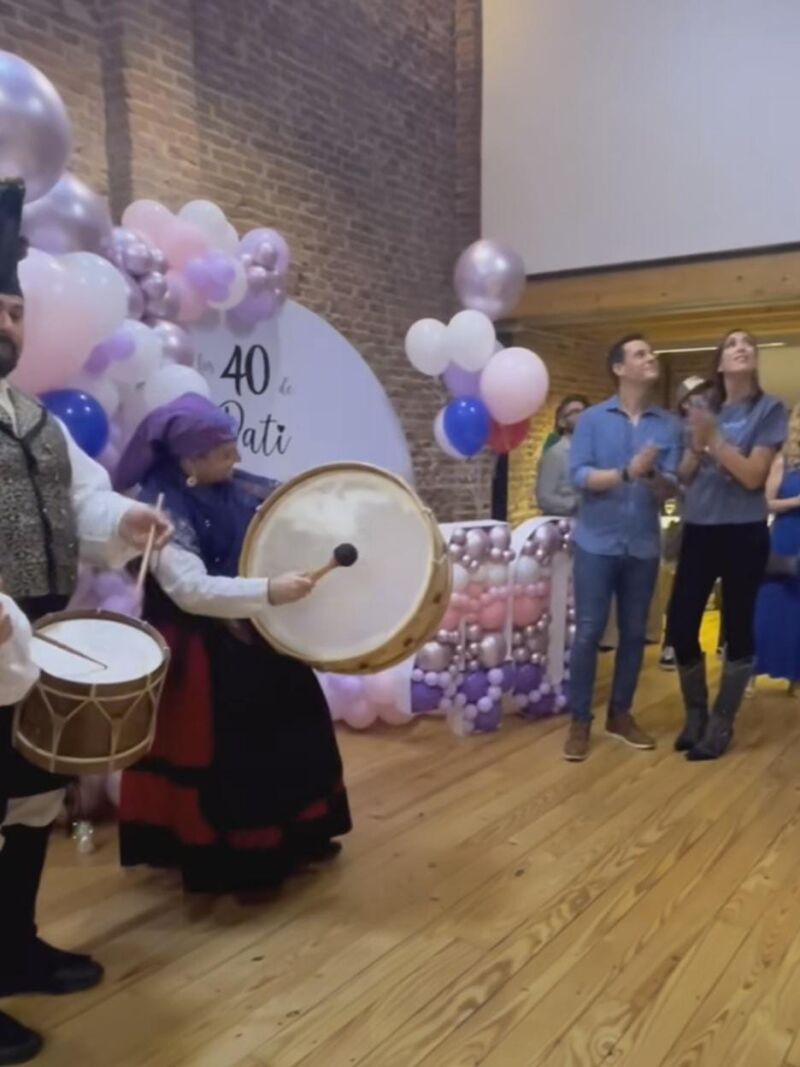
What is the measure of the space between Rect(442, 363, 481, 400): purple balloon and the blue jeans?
45.2 inches

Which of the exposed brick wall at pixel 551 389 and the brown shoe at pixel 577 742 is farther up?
the exposed brick wall at pixel 551 389

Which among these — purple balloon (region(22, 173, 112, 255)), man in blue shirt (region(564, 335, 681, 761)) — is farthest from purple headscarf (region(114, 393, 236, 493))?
man in blue shirt (region(564, 335, 681, 761))

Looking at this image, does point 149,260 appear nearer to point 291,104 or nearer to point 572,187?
point 291,104

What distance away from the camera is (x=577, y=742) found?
10.8ft

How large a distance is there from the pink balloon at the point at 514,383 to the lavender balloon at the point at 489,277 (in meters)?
0.49

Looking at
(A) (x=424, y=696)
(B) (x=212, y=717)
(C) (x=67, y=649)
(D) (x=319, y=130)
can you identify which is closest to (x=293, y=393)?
(A) (x=424, y=696)

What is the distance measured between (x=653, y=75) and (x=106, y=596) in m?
4.62

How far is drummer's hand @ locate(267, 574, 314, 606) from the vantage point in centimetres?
192

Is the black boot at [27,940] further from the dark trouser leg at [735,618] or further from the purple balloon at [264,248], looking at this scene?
the purple balloon at [264,248]

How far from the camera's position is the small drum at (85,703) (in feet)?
5.16

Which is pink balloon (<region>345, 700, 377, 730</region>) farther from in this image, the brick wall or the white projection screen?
the white projection screen

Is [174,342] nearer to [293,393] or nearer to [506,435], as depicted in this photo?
[293,393]

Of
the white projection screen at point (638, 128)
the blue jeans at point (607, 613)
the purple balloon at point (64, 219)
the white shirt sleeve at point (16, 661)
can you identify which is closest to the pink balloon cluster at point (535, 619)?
the blue jeans at point (607, 613)

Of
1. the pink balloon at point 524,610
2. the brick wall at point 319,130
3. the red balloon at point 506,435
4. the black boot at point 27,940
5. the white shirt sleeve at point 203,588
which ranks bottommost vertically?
the black boot at point 27,940
